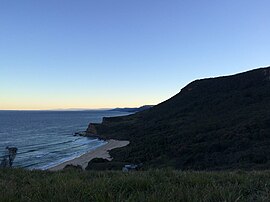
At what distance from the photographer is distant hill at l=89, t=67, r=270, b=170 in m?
37.2

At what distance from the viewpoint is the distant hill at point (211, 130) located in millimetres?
37188

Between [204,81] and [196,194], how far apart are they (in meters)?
118

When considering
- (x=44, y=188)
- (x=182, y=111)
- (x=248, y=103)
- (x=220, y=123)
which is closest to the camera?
(x=44, y=188)

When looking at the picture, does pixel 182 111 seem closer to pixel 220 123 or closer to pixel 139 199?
pixel 220 123

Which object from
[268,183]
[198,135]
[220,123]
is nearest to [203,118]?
[220,123]

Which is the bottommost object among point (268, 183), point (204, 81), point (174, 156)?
point (174, 156)

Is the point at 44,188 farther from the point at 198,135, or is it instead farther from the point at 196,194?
the point at 198,135

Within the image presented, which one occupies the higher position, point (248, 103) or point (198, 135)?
point (248, 103)

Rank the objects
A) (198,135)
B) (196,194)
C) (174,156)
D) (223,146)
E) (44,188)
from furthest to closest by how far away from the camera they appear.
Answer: (198,135) < (174,156) < (223,146) < (44,188) < (196,194)

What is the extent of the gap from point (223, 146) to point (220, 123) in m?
18.2

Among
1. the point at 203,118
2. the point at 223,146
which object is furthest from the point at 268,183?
the point at 203,118

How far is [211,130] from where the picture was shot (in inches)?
2285

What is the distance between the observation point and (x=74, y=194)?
493 cm

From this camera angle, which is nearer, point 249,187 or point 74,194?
point 74,194
